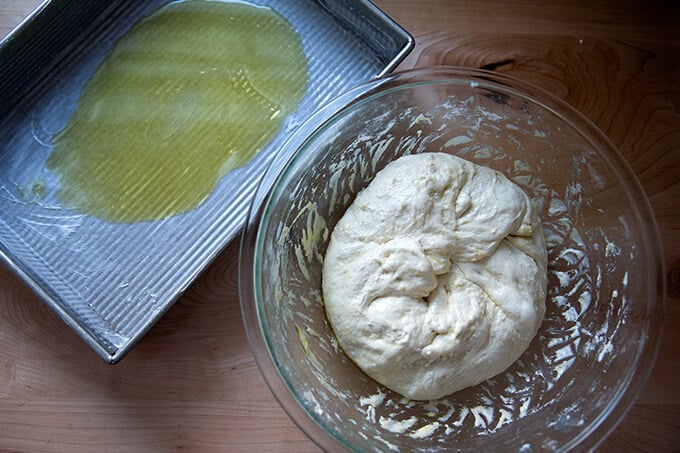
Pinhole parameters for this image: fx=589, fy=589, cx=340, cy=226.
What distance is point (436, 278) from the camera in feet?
3.69

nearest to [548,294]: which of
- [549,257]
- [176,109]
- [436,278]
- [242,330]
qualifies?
[549,257]

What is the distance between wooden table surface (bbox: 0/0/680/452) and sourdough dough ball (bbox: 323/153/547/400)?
0.28 m

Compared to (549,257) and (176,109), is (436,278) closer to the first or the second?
(549,257)

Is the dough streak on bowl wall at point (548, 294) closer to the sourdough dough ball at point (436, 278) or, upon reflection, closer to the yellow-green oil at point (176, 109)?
the sourdough dough ball at point (436, 278)

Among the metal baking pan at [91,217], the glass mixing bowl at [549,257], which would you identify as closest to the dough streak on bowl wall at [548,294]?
the glass mixing bowl at [549,257]

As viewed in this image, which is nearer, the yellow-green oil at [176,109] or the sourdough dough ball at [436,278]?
the sourdough dough ball at [436,278]

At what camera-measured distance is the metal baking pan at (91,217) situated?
1235 mm

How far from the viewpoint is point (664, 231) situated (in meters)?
1.29

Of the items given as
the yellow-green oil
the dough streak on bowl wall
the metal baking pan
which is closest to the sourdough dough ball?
the dough streak on bowl wall

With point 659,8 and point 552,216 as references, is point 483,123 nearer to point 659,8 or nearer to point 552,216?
point 552,216

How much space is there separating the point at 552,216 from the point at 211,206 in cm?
74

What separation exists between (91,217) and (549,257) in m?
1.00

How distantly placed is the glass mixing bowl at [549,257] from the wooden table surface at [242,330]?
0.17 metres

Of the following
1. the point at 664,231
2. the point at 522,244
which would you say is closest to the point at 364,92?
the point at 522,244
